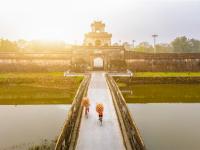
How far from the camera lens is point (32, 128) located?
13.9 meters

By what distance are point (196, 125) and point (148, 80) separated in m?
16.2

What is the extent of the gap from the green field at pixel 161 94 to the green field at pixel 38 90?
4.57 metres

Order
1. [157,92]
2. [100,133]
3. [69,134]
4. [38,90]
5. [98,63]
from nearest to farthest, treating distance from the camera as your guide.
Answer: [69,134] → [100,133] → [157,92] → [38,90] → [98,63]

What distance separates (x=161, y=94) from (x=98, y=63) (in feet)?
58.3

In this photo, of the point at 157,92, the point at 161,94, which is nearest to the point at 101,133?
the point at 161,94

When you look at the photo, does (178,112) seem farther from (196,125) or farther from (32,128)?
(32,128)

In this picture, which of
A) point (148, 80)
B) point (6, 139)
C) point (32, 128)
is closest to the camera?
point (6, 139)

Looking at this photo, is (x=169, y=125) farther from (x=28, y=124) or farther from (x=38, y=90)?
(x=38, y=90)

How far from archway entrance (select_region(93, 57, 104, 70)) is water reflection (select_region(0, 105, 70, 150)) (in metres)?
19.3

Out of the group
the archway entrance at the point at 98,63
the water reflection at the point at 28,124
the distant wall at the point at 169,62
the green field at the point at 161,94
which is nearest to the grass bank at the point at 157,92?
the green field at the point at 161,94

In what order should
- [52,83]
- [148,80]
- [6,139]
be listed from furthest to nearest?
[148,80]
[52,83]
[6,139]

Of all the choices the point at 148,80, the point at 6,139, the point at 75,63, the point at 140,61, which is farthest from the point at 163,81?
the point at 6,139

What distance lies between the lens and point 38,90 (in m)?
26.0

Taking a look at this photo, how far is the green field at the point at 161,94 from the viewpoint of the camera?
21781 millimetres
